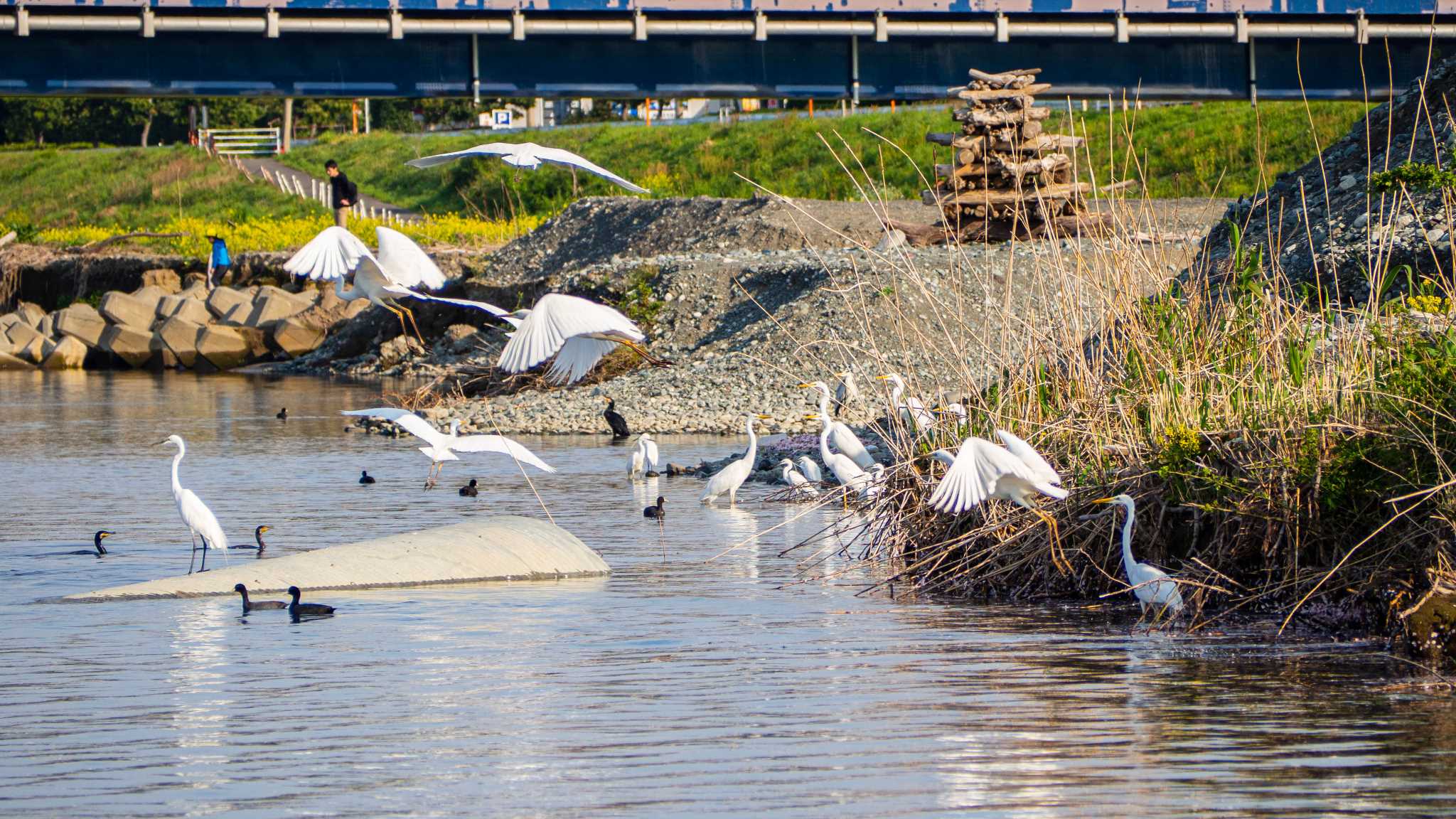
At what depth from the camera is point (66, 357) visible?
40.5m

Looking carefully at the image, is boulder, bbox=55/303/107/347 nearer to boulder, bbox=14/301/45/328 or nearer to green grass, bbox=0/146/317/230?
boulder, bbox=14/301/45/328

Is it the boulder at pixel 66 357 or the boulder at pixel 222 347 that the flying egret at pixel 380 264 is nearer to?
the boulder at pixel 222 347

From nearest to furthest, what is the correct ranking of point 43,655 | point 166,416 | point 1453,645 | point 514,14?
point 1453,645 → point 43,655 → point 166,416 → point 514,14

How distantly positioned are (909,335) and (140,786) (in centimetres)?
1773

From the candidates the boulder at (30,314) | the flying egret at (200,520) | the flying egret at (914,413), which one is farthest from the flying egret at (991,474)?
the boulder at (30,314)

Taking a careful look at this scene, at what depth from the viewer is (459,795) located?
6.74 meters

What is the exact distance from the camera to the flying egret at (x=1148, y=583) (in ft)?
31.4

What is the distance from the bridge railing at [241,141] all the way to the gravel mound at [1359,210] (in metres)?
54.9

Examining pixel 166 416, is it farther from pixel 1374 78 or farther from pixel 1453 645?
pixel 1374 78

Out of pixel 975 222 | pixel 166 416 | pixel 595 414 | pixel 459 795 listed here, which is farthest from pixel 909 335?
pixel 459 795

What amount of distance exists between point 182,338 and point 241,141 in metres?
36.5

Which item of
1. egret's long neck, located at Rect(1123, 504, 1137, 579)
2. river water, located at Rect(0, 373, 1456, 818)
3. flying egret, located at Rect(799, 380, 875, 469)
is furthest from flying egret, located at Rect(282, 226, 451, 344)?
egret's long neck, located at Rect(1123, 504, 1137, 579)

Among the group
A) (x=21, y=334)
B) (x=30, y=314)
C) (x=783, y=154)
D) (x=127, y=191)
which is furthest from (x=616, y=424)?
(x=127, y=191)

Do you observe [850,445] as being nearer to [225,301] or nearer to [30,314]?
[225,301]
